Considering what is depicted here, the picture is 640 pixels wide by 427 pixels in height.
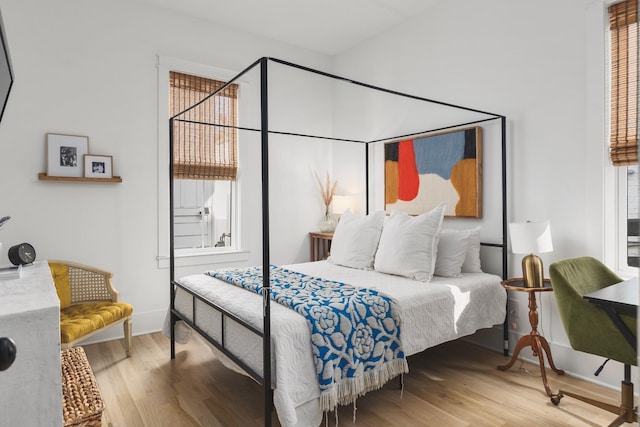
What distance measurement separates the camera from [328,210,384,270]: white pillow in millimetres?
3373

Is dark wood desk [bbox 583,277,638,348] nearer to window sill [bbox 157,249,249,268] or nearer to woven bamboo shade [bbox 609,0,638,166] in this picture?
woven bamboo shade [bbox 609,0,638,166]

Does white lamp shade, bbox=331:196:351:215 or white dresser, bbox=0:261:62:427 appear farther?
white lamp shade, bbox=331:196:351:215

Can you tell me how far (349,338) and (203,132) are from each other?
9.07 feet

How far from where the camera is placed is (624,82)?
2.50m

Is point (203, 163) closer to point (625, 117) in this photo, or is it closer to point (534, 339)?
point (534, 339)

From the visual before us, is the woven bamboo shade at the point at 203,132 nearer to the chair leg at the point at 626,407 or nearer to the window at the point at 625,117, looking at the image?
the window at the point at 625,117

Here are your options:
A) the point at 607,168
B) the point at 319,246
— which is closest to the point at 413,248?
the point at 607,168

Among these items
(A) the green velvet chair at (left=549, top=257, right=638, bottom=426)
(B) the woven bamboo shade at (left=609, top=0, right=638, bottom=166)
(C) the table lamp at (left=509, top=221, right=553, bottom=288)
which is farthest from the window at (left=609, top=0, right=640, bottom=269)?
(A) the green velvet chair at (left=549, top=257, right=638, bottom=426)

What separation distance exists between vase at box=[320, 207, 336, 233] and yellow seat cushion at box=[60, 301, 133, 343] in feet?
7.34

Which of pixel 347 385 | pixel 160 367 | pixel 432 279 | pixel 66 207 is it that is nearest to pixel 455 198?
pixel 432 279

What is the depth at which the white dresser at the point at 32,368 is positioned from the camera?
43.8 inches

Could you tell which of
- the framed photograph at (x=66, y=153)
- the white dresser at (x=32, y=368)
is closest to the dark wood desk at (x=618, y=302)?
the white dresser at (x=32, y=368)

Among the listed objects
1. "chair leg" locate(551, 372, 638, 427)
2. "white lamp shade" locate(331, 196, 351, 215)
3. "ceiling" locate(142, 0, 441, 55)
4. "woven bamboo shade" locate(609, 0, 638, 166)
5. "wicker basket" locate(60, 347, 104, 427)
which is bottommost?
"chair leg" locate(551, 372, 638, 427)

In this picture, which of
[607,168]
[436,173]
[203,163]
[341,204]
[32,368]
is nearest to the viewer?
[32,368]
